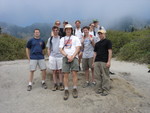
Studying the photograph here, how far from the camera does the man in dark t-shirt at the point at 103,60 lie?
5.75m

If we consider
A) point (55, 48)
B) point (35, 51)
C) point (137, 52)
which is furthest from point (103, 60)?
point (137, 52)

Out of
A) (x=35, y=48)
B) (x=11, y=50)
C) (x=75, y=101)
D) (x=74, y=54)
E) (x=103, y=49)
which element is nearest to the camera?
(x=75, y=101)

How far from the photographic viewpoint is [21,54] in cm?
1551

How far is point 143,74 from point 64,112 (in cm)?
541

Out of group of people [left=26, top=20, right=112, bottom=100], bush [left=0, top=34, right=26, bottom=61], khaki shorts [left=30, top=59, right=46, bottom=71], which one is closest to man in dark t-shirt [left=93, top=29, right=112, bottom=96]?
group of people [left=26, top=20, right=112, bottom=100]

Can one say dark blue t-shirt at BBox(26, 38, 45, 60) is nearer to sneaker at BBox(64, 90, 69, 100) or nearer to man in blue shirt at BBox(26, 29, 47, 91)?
man in blue shirt at BBox(26, 29, 47, 91)

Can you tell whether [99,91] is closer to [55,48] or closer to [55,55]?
[55,55]

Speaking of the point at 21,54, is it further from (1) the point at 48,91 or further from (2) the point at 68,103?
(2) the point at 68,103

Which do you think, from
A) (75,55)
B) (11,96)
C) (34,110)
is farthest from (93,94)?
(11,96)

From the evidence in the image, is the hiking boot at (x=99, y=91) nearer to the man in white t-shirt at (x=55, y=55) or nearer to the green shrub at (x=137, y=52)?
the man in white t-shirt at (x=55, y=55)

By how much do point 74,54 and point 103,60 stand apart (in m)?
0.82

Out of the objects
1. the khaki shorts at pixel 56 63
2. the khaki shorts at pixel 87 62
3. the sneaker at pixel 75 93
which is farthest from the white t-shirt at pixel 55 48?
the sneaker at pixel 75 93

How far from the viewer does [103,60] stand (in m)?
5.81

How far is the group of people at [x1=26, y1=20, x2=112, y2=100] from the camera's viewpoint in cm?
565
